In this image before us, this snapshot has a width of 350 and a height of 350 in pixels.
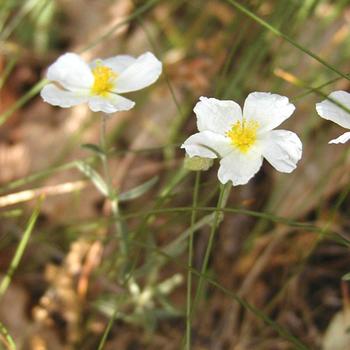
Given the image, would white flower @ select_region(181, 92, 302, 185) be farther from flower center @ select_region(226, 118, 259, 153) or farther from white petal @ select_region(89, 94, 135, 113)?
white petal @ select_region(89, 94, 135, 113)

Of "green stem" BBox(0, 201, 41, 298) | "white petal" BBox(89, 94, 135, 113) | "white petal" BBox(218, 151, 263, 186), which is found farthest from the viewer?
"green stem" BBox(0, 201, 41, 298)

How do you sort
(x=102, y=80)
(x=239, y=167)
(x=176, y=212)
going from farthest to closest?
(x=176, y=212)
(x=102, y=80)
(x=239, y=167)

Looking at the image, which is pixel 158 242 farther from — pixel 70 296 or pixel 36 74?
pixel 36 74

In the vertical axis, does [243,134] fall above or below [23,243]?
above

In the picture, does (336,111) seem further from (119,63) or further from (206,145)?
(119,63)

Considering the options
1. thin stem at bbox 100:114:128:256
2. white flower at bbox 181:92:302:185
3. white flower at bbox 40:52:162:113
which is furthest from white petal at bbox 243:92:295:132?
thin stem at bbox 100:114:128:256

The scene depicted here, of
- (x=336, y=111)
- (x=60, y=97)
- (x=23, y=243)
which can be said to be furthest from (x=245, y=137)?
(x=23, y=243)

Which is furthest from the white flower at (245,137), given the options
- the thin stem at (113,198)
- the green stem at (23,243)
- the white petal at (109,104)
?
the green stem at (23,243)
